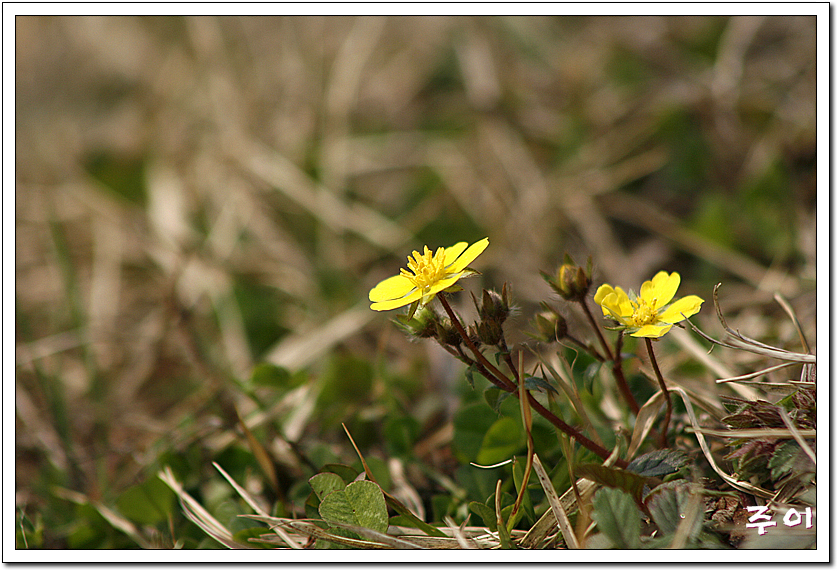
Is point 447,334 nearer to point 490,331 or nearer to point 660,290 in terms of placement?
point 490,331

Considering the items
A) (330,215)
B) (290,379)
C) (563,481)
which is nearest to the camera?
(563,481)

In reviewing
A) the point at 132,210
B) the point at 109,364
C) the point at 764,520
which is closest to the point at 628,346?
the point at 764,520

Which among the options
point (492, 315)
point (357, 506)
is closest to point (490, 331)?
point (492, 315)

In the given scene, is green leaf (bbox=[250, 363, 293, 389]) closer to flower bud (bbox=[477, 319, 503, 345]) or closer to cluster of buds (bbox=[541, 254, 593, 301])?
flower bud (bbox=[477, 319, 503, 345])

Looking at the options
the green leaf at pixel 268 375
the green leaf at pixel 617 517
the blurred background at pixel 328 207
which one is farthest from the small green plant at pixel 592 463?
the green leaf at pixel 268 375

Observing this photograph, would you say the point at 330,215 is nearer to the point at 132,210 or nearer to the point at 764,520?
the point at 132,210

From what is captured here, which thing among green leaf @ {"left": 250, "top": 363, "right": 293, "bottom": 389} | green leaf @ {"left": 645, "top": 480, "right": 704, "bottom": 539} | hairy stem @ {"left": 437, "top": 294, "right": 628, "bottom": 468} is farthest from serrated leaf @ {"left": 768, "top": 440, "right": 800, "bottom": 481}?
green leaf @ {"left": 250, "top": 363, "right": 293, "bottom": 389}
